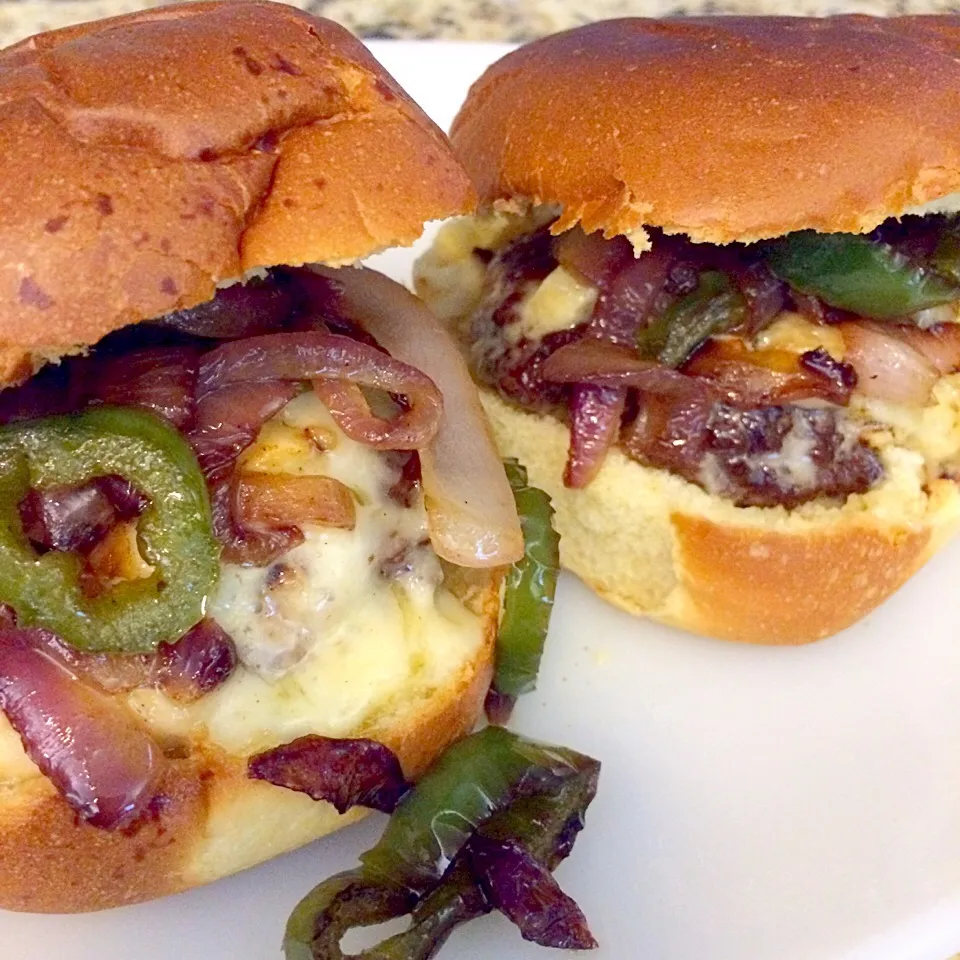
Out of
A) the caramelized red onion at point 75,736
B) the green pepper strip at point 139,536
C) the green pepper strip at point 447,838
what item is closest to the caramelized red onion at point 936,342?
the green pepper strip at point 447,838

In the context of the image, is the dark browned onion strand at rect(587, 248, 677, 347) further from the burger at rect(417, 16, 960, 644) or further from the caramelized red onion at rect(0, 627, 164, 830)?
the caramelized red onion at rect(0, 627, 164, 830)

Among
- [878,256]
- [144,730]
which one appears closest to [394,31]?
[878,256]

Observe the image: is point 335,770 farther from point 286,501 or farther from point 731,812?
point 731,812

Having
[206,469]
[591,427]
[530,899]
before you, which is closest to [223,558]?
[206,469]

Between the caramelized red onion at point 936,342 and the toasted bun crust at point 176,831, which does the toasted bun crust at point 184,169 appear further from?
the caramelized red onion at point 936,342

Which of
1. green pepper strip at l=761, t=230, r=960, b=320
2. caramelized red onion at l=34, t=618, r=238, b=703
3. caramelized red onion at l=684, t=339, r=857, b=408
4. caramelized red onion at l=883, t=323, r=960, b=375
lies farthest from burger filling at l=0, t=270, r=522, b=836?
caramelized red onion at l=883, t=323, r=960, b=375

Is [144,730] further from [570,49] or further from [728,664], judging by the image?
[570,49]
